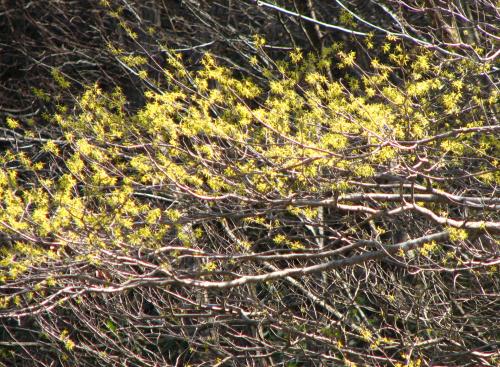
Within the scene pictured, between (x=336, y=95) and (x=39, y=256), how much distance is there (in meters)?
2.19

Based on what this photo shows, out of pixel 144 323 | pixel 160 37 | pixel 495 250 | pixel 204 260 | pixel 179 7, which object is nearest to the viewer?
pixel 495 250

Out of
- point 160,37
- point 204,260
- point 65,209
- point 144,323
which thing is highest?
point 65,209

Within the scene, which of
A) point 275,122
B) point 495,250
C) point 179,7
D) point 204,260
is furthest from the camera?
point 179,7

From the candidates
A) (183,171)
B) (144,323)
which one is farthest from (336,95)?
(144,323)

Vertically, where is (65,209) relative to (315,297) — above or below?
above

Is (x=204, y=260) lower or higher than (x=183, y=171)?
lower

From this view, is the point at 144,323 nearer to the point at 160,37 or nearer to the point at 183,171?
the point at 183,171

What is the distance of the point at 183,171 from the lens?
5.73 metres

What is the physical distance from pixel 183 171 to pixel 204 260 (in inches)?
70.3

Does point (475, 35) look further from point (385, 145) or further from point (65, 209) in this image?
point (65, 209)

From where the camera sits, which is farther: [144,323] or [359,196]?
[144,323]

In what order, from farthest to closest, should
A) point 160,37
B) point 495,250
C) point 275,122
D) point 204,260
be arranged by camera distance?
point 160,37 → point 204,260 → point 495,250 → point 275,122

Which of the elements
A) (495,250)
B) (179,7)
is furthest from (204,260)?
(179,7)

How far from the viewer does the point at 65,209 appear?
541 cm
